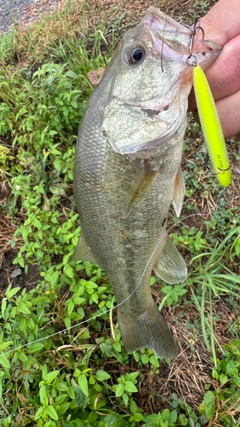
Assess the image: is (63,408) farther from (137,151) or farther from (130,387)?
(137,151)

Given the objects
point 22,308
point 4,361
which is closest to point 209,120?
point 22,308

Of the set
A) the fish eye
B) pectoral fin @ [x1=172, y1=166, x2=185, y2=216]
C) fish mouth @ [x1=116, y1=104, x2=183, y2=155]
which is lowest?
pectoral fin @ [x1=172, y1=166, x2=185, y2=216]

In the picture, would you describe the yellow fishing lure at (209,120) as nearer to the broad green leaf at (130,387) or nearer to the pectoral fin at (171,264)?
the pectoral fin at (171,264)

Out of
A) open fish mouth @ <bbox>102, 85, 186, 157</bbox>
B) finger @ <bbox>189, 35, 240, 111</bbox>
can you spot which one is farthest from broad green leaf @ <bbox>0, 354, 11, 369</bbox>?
finger @ <bbox>189, 35, 240, 111</bbox>

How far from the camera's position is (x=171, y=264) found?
1.79m

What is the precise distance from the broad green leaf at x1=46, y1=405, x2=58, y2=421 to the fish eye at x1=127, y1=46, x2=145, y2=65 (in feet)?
5.04

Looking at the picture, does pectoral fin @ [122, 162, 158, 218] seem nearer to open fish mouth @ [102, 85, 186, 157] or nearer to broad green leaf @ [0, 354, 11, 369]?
open fish mouth @ [102, 85, 186, 157]

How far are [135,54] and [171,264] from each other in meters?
0.91

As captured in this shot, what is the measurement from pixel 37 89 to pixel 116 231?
224cm

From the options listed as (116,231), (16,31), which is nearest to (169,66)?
(116,231)

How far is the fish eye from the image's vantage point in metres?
1.34

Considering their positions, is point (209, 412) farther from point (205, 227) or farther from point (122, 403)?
point (205, 227)

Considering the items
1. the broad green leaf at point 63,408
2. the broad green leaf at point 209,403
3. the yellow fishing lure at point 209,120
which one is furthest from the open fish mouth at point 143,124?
the broad green leaf at point 209,403

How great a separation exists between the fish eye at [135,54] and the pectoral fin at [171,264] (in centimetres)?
78
